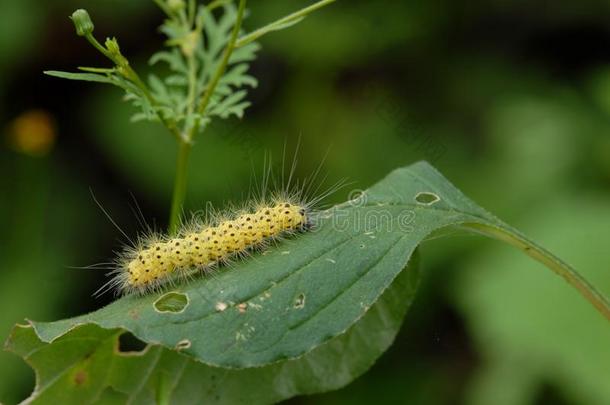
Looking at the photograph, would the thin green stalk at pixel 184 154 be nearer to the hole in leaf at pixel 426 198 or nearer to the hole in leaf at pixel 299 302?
the hole in leaf at pixel 299 302

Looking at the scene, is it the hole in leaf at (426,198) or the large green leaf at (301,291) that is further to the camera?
the hole in leaf at (426,198)

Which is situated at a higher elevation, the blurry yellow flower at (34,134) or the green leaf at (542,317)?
the blurry yellow flower at (34,134)

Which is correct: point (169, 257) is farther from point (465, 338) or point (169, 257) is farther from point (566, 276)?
point (465, 338)

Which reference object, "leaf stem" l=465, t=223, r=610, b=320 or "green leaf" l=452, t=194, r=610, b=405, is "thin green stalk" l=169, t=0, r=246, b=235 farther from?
"green leaf" l=452, t=194, r=610, b=405

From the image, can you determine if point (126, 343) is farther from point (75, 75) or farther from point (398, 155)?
point (398, 155)

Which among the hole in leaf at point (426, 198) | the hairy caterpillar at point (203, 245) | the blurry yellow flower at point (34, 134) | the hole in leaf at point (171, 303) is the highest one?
the hole in leaf at point (426, 198)

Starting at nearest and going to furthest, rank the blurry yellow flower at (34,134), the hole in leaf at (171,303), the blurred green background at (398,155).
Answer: the hole in leaf at (171,303)
the blurry yellow flower at (34,134)
the blurred green background at (398,155)

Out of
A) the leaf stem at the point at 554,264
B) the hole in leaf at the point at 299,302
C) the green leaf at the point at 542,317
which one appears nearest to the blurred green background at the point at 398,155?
the green leaf at the point at 542,317

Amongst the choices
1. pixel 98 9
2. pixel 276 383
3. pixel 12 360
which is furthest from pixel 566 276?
pixel 98 9
